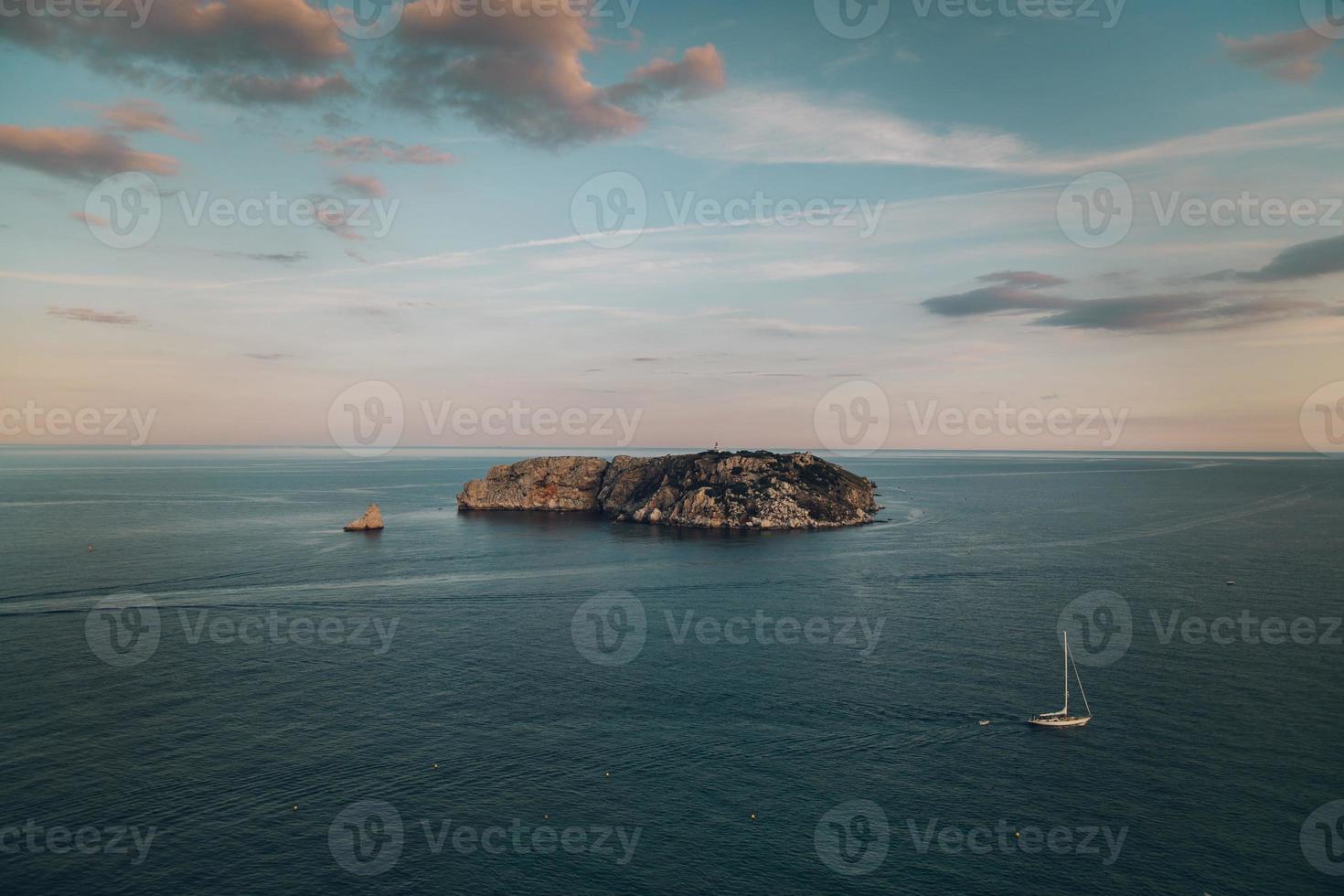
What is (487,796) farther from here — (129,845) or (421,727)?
(129,845)

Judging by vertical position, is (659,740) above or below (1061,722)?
below

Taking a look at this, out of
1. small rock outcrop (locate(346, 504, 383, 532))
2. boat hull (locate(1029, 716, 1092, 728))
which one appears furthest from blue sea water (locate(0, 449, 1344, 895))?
small rock outcrop (locate(346, 504, 383, 532))

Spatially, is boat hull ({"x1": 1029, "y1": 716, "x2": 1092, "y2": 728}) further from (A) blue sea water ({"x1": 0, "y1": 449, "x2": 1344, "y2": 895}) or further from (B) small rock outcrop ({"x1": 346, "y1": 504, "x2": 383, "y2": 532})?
(B) small rock outcrop ({"x1": 346, "y1": 504, "x2": 383, "y2": 532})

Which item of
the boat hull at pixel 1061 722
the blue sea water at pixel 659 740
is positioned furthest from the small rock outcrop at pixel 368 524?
the boat hull at pixel 1061 722

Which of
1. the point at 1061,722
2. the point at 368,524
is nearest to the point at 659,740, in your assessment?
the point at 1061,722

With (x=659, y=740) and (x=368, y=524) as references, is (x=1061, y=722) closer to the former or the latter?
(x=659, y=740)

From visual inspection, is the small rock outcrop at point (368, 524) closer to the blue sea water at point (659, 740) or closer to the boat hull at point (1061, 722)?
the blue sea water at point (659, 740)
